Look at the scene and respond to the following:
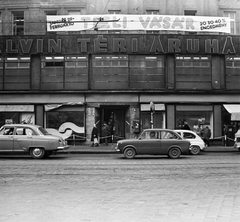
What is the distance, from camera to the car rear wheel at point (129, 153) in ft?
64.2

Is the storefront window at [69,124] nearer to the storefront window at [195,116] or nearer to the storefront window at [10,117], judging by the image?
the storefront window at [10,117]

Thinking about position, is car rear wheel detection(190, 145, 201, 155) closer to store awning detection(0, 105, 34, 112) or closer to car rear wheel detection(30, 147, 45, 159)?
car rear wheel detection(30, 147, 45, 159)

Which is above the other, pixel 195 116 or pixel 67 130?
pixel 195 116

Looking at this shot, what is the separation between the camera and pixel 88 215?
677 cm

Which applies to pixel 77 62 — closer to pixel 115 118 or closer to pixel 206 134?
pixel 115 118

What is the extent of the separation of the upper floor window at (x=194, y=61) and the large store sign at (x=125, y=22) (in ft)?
6.82

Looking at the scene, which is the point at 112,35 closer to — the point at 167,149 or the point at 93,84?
the point at 93,84

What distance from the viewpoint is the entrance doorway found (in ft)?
99.3

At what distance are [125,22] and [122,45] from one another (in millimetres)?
1672

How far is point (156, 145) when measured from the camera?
19328 millimetres

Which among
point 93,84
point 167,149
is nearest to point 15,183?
point 167,149

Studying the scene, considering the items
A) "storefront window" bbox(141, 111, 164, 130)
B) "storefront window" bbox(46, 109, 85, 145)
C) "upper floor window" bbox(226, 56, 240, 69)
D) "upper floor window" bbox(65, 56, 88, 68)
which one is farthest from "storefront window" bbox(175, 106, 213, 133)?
"upper floor window" bbox(65, 56, 88, 68)

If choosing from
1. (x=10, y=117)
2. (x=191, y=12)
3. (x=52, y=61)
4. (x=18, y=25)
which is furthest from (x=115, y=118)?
(x=18, y=25)

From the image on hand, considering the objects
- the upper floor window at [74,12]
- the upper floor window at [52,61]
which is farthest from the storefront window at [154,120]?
the upper floor window at [74,12]
